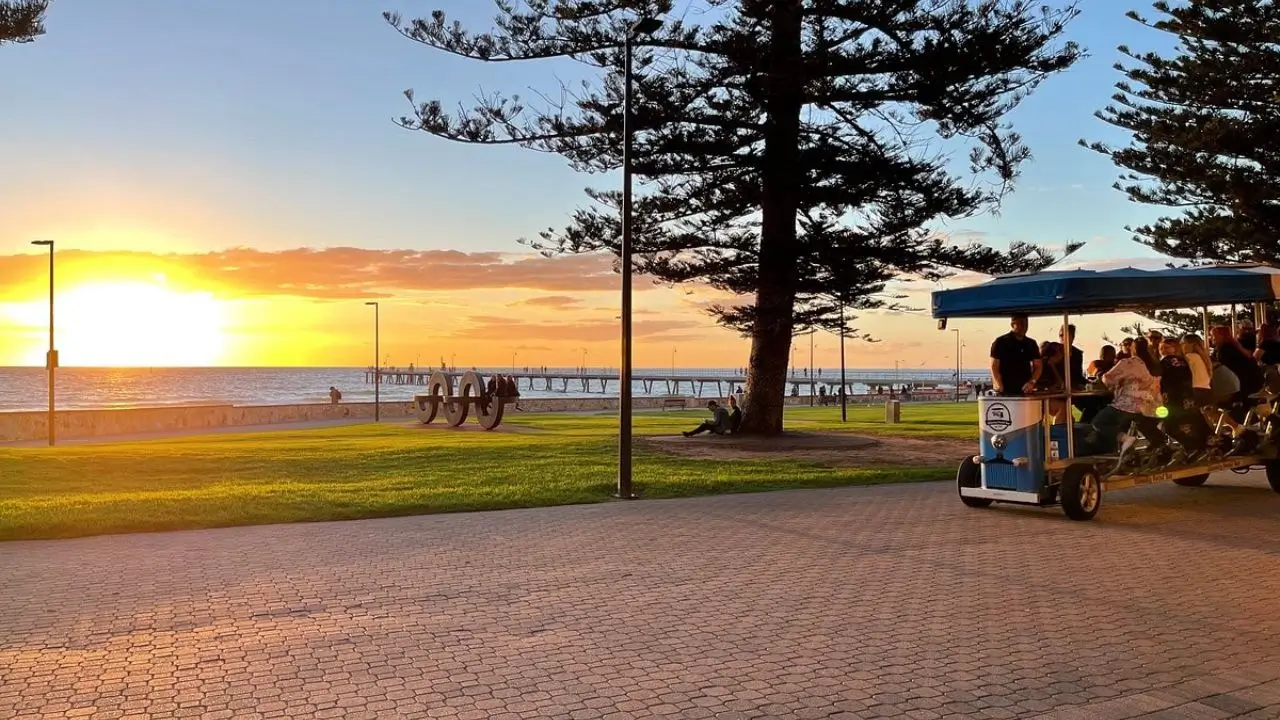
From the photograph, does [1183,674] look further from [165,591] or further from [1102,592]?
[165,591]

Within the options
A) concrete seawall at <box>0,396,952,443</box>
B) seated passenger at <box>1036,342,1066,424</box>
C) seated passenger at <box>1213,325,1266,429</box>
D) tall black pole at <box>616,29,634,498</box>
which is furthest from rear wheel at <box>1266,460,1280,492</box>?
concrete seawall at <box>0,396,952,443</box>

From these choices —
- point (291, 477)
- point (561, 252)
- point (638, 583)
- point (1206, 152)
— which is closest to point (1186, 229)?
point (1206, 152)

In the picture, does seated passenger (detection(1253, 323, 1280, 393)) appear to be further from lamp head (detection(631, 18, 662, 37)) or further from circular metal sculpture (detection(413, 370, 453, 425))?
circular metal sculpture (detection(413, 370, 453, 425))

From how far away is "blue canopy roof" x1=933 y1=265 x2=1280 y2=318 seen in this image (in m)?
9.78

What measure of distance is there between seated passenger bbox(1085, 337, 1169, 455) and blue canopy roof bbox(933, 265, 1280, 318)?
0.75 m

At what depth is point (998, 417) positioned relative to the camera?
10.4m

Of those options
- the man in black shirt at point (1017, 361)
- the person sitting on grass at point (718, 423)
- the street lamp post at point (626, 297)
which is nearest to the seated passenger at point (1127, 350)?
the man in black shirt at point (1017, 361)

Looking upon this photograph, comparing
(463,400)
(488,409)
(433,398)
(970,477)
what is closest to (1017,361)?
(970,477)

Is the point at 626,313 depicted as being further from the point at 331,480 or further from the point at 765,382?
the point at 765,382

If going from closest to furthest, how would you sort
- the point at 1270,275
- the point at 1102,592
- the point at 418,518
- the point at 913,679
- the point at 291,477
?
the point at 913,679, the point at 1102,592, the point at 418,518, the point at 1270,275, the point at 291,477

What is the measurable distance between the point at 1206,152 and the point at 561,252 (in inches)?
776

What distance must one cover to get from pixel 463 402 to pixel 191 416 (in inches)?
590

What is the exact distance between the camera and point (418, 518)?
10609mm

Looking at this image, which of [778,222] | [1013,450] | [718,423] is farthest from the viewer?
[718,423]
